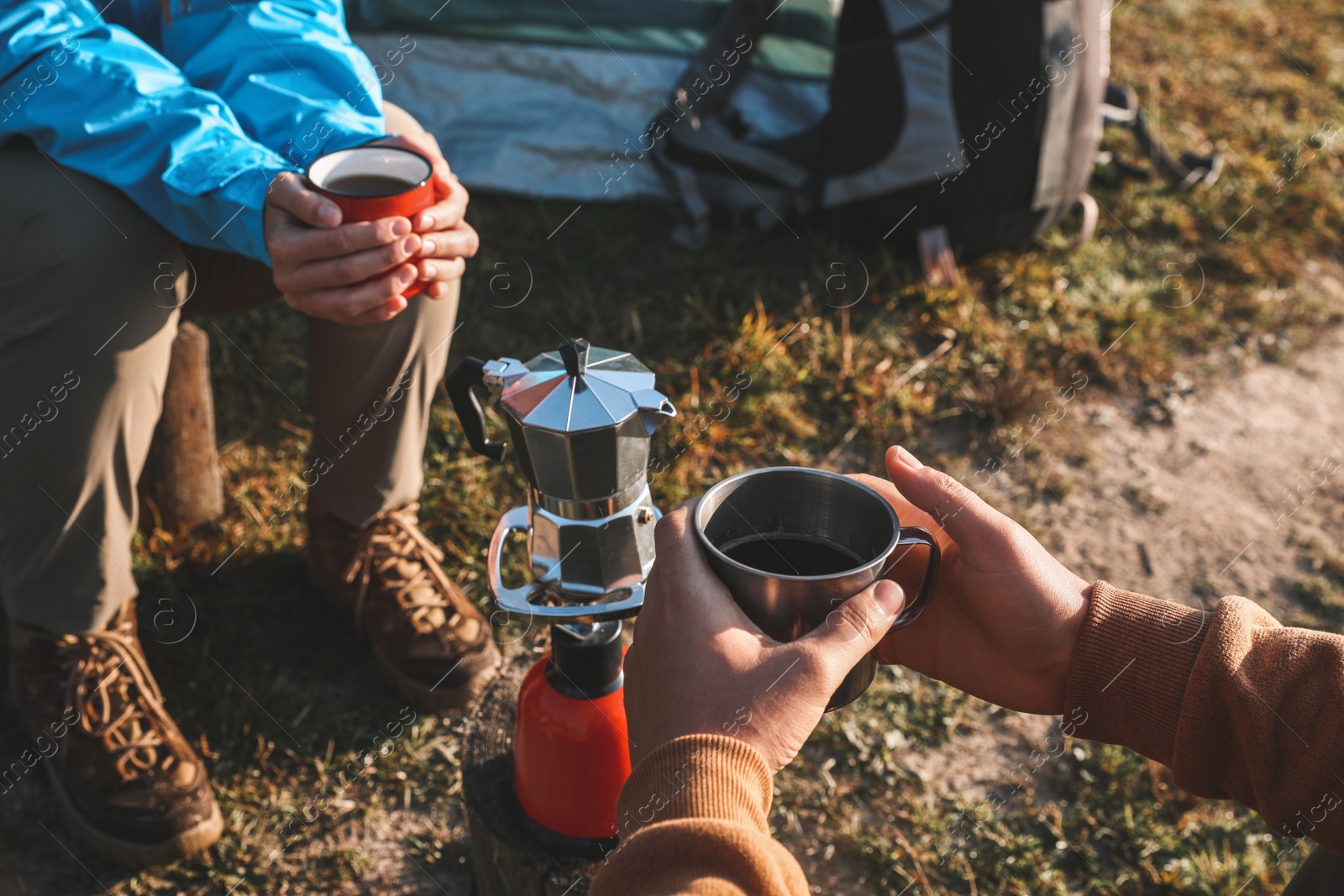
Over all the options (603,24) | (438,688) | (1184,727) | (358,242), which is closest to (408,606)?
(438,688)

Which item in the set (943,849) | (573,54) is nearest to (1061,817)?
(943,849)

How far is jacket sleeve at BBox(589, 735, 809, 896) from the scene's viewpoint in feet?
3.38

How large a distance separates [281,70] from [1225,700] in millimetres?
1915

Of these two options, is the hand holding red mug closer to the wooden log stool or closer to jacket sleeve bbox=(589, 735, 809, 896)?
the wooden log stool

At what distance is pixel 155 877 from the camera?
1980mm

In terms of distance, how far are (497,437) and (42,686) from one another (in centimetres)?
119

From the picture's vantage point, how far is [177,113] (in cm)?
182

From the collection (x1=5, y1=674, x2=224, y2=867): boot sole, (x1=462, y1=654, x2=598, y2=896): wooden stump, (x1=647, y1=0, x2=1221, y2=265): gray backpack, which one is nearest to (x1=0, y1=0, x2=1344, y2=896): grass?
(x1=5, y1=674, x2=224, y2=867): boot sole

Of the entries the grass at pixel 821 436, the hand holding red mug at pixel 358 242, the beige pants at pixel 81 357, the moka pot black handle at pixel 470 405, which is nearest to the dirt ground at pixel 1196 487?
the grass at pixel 821 436

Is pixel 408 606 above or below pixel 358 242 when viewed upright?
below

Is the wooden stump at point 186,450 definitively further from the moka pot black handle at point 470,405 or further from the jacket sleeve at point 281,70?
the moka pot black handle at point 470,405

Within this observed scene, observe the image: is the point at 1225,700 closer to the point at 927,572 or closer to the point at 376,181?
the point at 927,572

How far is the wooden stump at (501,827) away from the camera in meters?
1.56

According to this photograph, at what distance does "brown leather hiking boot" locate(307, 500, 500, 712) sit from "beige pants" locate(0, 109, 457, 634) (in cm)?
41
